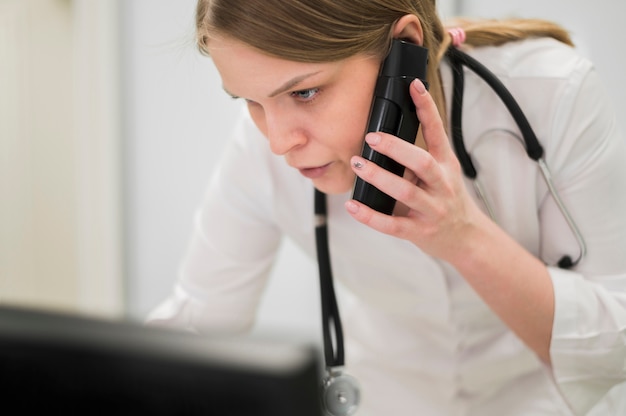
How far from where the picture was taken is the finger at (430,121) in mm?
825

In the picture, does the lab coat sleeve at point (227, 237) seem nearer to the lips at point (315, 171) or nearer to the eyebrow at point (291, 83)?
the lips at point (315, 171)

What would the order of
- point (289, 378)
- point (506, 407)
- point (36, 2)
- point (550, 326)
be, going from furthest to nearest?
point (36, 2), point (506, 407), point (550, 326), point (289, 378)

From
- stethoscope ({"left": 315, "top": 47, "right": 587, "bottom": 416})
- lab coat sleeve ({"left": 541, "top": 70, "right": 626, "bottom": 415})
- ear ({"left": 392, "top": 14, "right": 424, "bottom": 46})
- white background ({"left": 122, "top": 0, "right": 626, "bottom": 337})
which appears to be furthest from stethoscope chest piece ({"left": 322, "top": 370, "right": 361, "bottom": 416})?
white background ({"left": 122, "top": 0, "right": 626, "bottom": 337})

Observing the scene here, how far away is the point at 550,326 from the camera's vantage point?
905 millimetres

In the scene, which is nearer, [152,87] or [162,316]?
[162,316]

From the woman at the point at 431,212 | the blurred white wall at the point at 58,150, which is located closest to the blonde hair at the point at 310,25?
the woman at the point at 431,212

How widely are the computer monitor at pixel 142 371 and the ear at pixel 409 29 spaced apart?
0.60 metres

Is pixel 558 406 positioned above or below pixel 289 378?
below

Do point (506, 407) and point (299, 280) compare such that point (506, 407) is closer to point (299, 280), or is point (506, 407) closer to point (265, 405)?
point (265, 405)

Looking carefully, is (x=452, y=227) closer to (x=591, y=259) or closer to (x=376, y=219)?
(x=376, y=219)

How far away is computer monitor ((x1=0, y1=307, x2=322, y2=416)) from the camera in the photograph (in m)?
0.30

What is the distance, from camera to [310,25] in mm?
742

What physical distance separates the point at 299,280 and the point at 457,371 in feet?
3.59

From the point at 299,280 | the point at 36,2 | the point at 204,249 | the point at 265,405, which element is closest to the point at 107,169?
the point at 36,2
